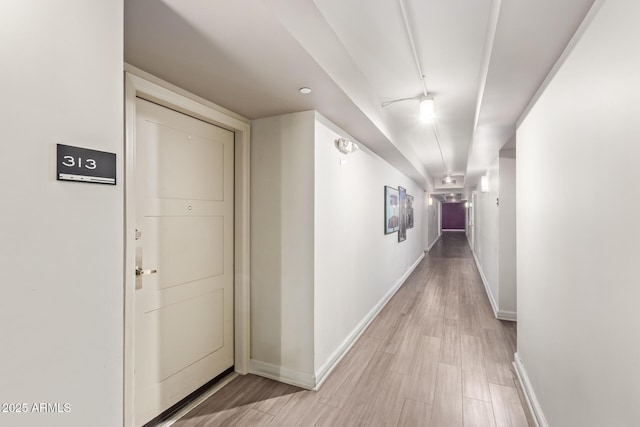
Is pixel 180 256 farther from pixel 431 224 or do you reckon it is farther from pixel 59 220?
pixel 431 224

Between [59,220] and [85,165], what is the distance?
0.62 ft

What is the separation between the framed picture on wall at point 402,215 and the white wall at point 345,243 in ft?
3.46

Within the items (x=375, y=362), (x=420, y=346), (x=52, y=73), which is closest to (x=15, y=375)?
(x=52, y=73)

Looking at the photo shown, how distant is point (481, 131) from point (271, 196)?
7.78 feet

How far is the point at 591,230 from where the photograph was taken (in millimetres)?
1275

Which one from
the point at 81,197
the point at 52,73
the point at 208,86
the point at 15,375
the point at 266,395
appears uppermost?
the point at 208,86

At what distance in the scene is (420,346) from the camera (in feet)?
10.4

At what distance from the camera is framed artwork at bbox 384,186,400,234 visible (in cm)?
470

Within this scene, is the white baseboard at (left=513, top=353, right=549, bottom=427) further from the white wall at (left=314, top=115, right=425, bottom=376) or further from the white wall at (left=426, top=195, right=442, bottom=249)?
the white wall at (left=426, top=195, right=442, bottom=249)

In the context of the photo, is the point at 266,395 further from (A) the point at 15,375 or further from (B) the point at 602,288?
(B) the point at 602,288

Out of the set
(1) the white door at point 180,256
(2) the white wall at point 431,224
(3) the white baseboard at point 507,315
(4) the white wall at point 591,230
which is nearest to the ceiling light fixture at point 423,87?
(4) the white wall at point 591,230

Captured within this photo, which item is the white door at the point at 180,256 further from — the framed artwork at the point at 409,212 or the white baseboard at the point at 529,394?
the framed artwork at the point at 409,212

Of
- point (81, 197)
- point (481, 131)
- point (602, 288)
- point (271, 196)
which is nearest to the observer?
point (81, 197)

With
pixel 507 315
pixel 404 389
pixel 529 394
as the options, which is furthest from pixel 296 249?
pixel 507 315
